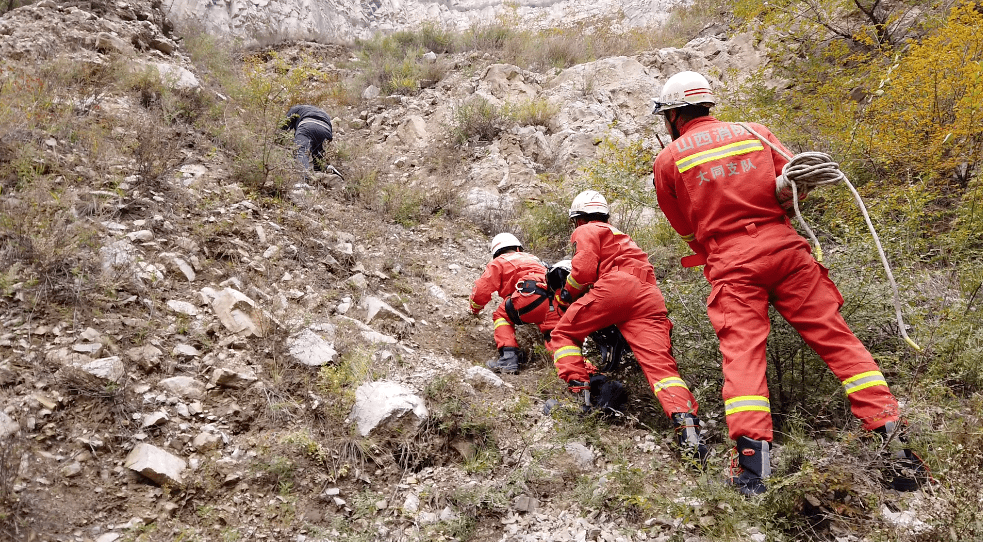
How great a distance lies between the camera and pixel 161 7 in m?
8.27

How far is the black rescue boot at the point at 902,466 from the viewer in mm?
2041

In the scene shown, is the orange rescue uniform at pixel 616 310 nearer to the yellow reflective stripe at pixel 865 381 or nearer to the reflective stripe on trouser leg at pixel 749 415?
the reflective stripe on trouser leg at pixel 749 415

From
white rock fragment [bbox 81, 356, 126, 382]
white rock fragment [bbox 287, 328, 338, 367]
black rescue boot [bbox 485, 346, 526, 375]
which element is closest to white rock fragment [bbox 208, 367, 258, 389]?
white rock fragment [bbox 287, 328, 338, 367]

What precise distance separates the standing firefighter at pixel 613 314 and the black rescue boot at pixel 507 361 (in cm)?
52

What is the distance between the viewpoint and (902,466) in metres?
2.08

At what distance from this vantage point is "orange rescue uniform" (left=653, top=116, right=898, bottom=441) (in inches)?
90.4

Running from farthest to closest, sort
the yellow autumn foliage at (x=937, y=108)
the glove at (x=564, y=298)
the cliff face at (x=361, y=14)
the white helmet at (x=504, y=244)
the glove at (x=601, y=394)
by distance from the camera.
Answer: the cliff face at (x=361, y=14), the white helmet at (x=504, y=244), the yellow autumn foliage at (x=937, y=108), the glove at (x=564, y=298), the glove at (x=601, y=394)

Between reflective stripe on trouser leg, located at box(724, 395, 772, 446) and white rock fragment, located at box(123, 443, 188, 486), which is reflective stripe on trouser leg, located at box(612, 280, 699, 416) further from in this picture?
white rock fragment, located at box(123, 443, 188, 486)

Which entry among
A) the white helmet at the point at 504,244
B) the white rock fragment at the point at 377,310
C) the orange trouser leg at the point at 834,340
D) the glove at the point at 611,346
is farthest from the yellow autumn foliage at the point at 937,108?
the white rock fragment at the point at 377,310

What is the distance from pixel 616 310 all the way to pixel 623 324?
0.40 ft

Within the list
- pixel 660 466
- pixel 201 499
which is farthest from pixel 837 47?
pixel 201 499

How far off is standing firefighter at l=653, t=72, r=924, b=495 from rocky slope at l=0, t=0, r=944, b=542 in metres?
0.35

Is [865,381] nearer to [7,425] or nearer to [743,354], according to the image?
[743,354]

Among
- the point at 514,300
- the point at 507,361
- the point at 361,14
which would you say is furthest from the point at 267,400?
the point at 361,14
